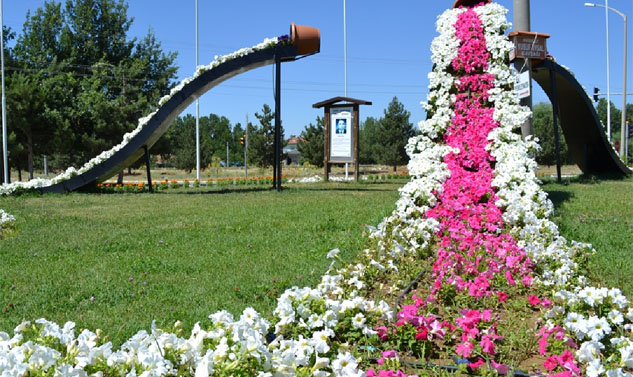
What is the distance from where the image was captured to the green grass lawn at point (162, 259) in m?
4.11

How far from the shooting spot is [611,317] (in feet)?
11.2

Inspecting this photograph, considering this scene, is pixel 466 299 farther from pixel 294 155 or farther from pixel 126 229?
pixel 294 155

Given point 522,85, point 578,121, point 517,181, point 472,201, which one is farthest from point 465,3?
point 578,121

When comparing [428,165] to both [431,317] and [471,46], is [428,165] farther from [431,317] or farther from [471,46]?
[431,317]

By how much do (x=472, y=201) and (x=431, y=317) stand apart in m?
3.84

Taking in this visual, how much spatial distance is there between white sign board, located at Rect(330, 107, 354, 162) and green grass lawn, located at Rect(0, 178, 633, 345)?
9563mm

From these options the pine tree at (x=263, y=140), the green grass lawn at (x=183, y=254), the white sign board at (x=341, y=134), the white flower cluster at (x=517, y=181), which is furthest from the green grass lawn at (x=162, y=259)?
the pine tree at (x=263, y=140)

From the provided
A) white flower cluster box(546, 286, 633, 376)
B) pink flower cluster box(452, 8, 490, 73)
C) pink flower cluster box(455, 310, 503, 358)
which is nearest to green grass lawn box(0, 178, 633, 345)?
white flower cluster box(546, 286, 633, 376)

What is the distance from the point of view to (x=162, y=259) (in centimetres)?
568

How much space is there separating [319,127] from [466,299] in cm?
A: 3647

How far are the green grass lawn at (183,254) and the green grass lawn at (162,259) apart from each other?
13 mm

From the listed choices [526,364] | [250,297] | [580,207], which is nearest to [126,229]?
[250,297]

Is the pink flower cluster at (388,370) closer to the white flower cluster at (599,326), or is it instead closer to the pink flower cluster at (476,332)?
the pink flower cluster at (476,332)

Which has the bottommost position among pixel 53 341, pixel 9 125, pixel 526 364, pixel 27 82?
pixel 526 364
